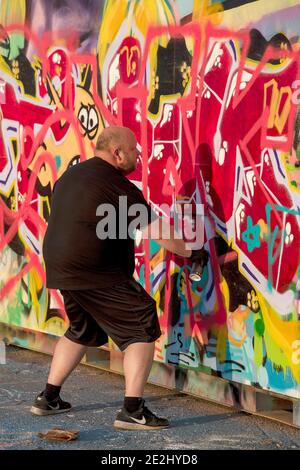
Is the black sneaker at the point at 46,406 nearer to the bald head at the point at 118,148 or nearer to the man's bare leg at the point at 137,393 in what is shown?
the man's bare leg at the point at 137,393

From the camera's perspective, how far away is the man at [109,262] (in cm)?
571

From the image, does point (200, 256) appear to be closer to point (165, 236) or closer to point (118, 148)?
point (165, 236)

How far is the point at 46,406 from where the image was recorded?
6.05 meters

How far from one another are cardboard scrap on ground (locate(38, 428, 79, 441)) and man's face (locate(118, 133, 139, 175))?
4.80ft

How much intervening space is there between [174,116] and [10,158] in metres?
1.95

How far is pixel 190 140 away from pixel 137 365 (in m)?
1.41

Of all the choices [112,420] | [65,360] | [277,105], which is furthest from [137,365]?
[277,105]

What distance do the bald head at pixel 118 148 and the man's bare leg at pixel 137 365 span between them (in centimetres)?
99

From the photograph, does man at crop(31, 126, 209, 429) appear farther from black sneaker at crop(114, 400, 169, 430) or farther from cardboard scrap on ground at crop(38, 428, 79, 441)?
cardboard scrap on ground at crop(38, 428, 79, 441)

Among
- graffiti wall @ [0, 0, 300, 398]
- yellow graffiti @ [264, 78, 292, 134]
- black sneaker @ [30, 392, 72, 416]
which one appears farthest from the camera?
black sneaker @ [30, 392, 72, 416]

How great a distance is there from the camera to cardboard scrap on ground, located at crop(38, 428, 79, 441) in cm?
544

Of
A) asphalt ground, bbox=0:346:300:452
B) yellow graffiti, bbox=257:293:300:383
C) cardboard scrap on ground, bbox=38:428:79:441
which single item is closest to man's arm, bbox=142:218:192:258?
yellow graffiti, bbox=257:293:300:383

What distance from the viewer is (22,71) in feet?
25.3

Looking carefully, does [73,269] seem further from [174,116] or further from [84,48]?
[84,48]
